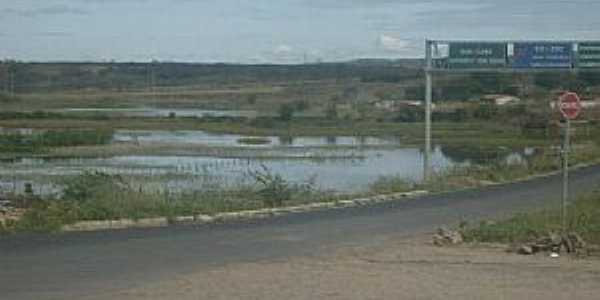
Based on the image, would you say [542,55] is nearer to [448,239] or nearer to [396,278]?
[448,239]

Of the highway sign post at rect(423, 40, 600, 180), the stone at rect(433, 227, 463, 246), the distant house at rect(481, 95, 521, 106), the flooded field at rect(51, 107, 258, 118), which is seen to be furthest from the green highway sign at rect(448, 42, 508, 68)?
the flooded field at rect(51, 107, 258, 118)

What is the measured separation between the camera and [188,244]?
16.6 meters

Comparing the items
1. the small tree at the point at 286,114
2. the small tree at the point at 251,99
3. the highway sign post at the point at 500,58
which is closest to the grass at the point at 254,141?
the small tree at the point at 286,114

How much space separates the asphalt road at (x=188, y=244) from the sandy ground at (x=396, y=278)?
2.19ft

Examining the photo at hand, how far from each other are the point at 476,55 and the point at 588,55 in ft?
13.2

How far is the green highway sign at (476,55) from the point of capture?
32.9 meters

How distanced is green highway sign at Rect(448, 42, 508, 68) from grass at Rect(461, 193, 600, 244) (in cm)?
1231

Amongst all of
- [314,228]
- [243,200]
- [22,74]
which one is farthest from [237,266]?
[22,74]

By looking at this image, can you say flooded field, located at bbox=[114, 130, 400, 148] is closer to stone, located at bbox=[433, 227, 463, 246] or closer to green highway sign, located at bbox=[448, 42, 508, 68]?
green highway sign, located at bbox=[448, 42, 508, 68]

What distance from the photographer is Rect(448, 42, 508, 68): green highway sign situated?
108 ft

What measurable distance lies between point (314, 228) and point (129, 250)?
4742 mm

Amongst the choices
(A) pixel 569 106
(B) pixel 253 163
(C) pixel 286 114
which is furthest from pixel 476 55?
(C) pixel 286 114

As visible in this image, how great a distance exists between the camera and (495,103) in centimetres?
9625

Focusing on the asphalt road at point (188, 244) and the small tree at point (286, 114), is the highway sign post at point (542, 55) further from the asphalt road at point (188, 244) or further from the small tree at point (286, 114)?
the small tree at point (286, 114)
